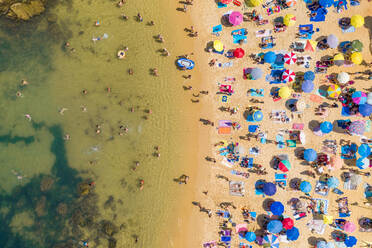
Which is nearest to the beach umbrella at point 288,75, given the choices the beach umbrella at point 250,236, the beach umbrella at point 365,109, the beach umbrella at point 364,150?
the beach umbrella at point 365,109

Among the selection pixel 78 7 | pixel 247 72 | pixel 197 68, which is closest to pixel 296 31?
pixel 247 72

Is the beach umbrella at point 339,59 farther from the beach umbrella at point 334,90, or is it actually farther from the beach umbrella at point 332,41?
the beach umbrella at point 334,90

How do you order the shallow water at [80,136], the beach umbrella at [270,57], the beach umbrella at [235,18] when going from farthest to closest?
1. the shallow water at [80,136]
2. the beach umbrella at [235,18]
3. the beach umbrella at [270,57]

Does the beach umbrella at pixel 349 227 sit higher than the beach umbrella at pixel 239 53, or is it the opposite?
the beach umbrella at pixel 239 53

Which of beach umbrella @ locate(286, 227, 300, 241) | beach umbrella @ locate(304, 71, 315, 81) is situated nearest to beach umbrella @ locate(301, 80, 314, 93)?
beach umbrella @ locate(304, 71, 315, 81)

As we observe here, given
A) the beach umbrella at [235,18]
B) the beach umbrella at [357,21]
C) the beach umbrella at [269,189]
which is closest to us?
the beach umbrella at [269,189]

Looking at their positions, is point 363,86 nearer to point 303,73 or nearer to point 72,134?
point 303,73

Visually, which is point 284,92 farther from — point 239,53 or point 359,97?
point 359,97
